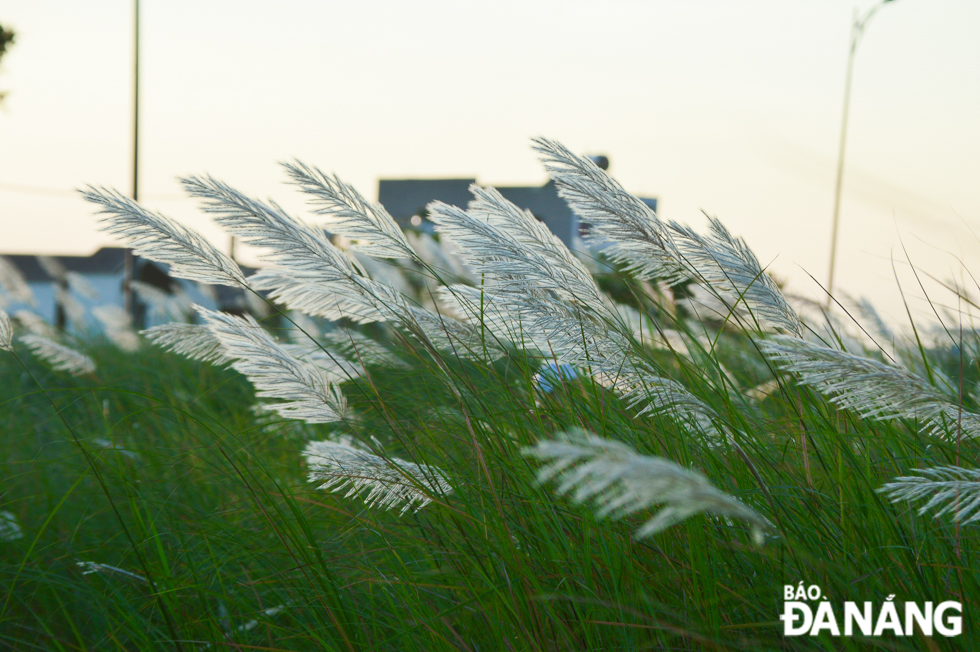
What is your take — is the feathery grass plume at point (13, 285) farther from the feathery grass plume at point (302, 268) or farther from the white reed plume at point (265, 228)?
the white reed plume at point (265, 228)

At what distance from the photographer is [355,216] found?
1879 millimetres

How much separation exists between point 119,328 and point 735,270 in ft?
19.8

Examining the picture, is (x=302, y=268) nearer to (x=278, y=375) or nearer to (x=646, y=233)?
(x=278, y=375)

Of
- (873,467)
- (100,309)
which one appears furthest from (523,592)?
(100,309)

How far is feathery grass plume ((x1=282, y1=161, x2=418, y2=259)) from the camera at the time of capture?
1837mm

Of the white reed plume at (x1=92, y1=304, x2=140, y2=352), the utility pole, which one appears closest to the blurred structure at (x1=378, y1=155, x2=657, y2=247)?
the utility pole

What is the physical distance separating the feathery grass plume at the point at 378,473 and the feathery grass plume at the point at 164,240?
1.69 feet

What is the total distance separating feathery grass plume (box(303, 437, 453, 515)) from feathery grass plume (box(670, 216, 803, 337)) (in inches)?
30.9

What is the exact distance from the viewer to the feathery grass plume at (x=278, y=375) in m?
1.63

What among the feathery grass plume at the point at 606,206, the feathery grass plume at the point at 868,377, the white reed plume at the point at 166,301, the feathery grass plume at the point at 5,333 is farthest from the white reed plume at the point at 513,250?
the white reed plume at the point at 166,301

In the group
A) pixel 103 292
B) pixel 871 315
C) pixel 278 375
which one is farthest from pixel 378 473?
pixel 103 292

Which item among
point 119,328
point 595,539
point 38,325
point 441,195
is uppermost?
point 595,539

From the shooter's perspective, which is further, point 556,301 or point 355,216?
point 355,216

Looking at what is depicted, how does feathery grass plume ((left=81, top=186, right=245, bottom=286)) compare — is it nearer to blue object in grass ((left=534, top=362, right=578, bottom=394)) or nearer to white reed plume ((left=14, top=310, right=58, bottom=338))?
blue object in grass ((left=534, top=362, right=578, bottom=394))
